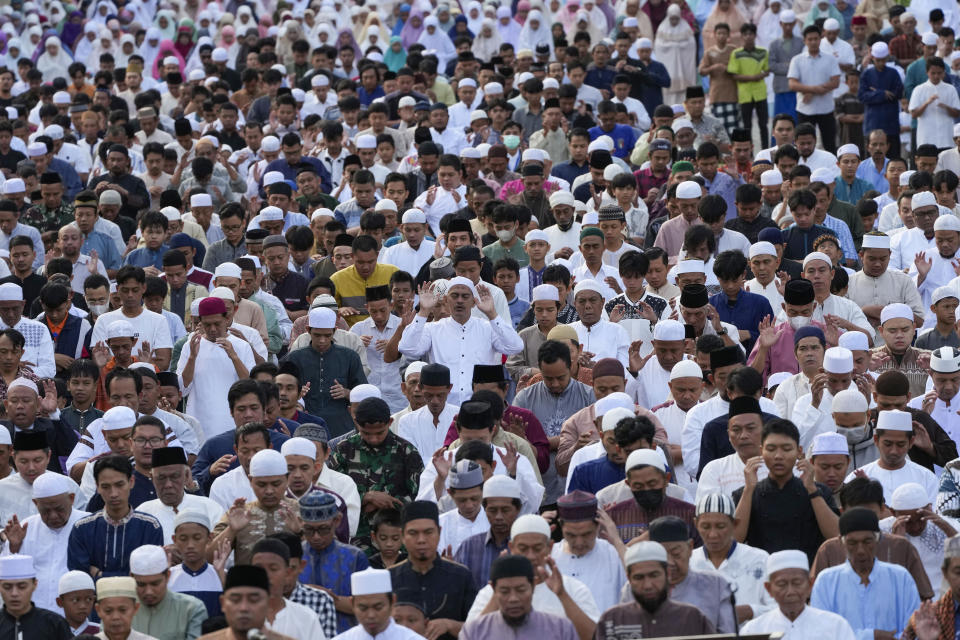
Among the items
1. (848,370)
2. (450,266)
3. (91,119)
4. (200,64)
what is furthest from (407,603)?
(200,64)

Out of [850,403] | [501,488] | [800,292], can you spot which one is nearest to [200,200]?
[800,292]

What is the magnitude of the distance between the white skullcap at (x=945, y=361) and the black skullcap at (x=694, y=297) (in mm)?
1965

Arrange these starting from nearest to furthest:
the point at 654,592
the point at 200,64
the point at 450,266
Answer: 1. the point at 654,592
2. the point at 450,266
3. the point at 200,64

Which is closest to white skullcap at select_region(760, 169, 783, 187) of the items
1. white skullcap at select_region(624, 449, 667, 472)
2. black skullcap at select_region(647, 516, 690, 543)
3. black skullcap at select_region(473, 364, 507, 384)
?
black skullcap at select_region(473, 364, 507, 384)

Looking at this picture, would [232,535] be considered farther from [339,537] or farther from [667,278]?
[667,278]

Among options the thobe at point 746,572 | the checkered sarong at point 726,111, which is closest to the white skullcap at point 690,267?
the thobe at point 746,572

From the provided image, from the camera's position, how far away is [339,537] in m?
11.8

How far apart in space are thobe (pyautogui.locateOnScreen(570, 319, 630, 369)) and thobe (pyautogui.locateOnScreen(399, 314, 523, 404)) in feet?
1.66

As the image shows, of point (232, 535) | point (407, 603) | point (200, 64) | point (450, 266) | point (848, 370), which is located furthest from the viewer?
point (200, 64)

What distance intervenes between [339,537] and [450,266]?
441 centimetres

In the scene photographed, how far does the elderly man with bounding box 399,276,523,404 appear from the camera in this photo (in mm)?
14430

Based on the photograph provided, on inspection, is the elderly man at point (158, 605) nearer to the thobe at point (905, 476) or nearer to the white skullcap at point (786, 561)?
the white skullcap at point (786, 561)

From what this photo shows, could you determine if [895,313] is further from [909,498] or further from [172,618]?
[172,618]

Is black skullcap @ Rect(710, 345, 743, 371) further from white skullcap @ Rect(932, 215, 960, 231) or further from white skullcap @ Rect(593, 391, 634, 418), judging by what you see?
white skullcap @ Rect(932, 215, 960, 231)
